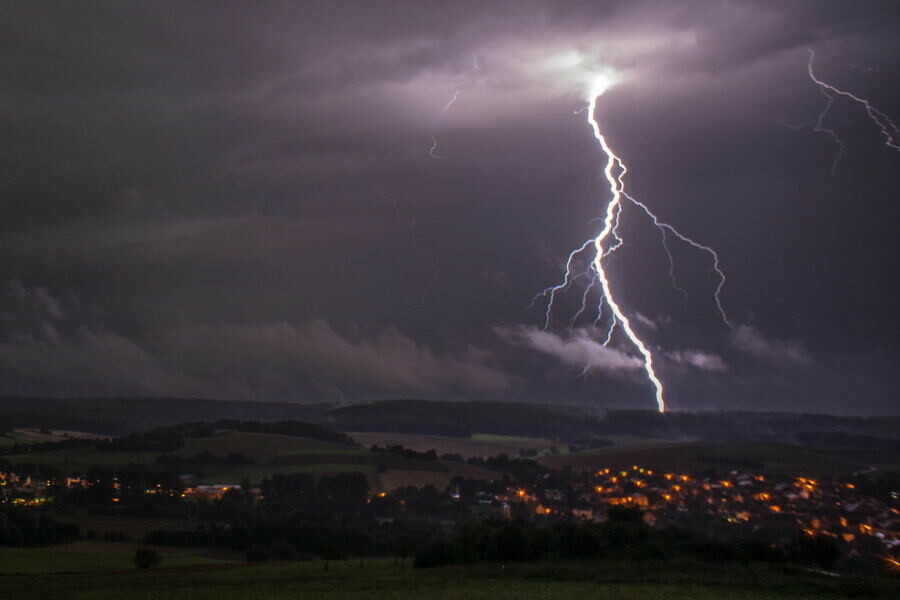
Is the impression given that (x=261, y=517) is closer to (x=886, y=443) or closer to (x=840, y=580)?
(x=840, y=580)

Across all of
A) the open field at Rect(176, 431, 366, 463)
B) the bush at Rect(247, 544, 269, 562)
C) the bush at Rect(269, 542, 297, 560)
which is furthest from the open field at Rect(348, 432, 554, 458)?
the bush at Rect(247, 544, 269, 562)

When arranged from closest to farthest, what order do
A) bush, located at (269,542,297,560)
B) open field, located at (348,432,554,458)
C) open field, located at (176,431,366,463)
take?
bush, located at (269,542,297,560) < open field, located at (176,431,366,463) < open field, located at (348,432,554,458)

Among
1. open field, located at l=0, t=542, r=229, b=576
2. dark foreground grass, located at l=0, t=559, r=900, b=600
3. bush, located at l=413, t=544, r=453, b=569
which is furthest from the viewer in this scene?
open field, located at l=0, t=542, r=229, b=576

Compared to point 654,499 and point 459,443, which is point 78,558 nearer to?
point 654,499

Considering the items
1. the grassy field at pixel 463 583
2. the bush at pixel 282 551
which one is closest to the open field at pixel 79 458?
the bush at pixel 282 551

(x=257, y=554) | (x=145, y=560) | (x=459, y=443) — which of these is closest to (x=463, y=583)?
(x=145, y=560)

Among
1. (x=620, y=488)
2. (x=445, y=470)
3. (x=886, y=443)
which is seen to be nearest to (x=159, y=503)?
(x=445, y=470)

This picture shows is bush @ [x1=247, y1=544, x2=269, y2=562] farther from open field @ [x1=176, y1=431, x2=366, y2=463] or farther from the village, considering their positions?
open field @ [x1=176, y1=431, x2=366, y2=463]
